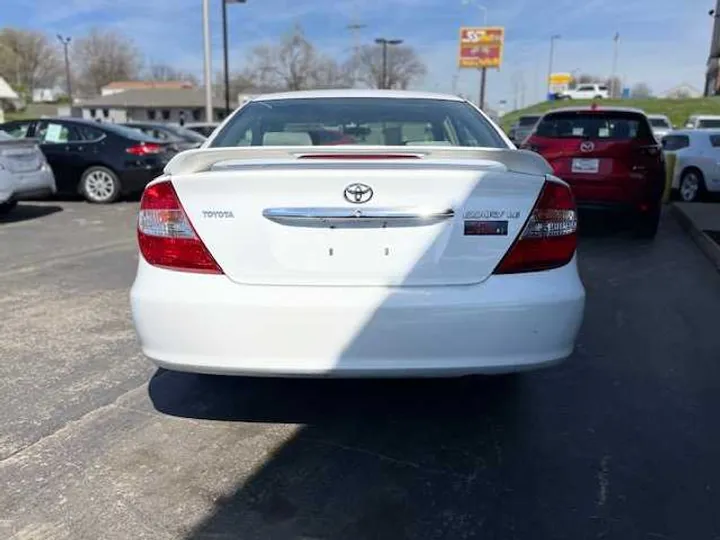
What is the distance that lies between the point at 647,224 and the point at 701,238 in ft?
2.22

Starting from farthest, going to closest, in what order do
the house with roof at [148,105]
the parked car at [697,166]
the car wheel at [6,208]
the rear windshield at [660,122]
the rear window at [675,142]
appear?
the house with roof at [148,105] → the rear windshield at [660,122] → the rear window at [675,142] → the parked car at [697,166] → the car wheel at [6,208]

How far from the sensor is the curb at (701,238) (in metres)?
7.16

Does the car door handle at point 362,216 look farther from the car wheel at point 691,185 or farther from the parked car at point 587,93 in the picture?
the parked car at point 587,93

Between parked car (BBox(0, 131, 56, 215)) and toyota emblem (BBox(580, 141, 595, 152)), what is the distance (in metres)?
7.49

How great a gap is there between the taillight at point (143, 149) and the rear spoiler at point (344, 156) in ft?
31.5

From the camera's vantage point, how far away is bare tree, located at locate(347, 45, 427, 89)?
73688 millimetres

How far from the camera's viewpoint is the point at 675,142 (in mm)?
13289

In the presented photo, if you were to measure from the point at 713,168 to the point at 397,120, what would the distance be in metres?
9.50

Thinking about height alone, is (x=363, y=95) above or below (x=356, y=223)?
above

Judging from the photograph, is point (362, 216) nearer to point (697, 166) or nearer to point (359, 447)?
point (359, 447)

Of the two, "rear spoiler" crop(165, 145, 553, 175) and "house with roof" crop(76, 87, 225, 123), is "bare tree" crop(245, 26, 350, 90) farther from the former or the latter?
"rear spoiler" crop(165, 145, 553, 175)

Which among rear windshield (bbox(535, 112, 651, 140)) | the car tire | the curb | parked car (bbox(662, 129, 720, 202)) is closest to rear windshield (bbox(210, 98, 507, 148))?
the curb

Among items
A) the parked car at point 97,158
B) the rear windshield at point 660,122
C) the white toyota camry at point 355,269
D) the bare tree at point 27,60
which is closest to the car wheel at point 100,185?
the parked car at point 97,158

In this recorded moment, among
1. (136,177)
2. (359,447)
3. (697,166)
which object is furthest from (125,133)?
(359,447)
